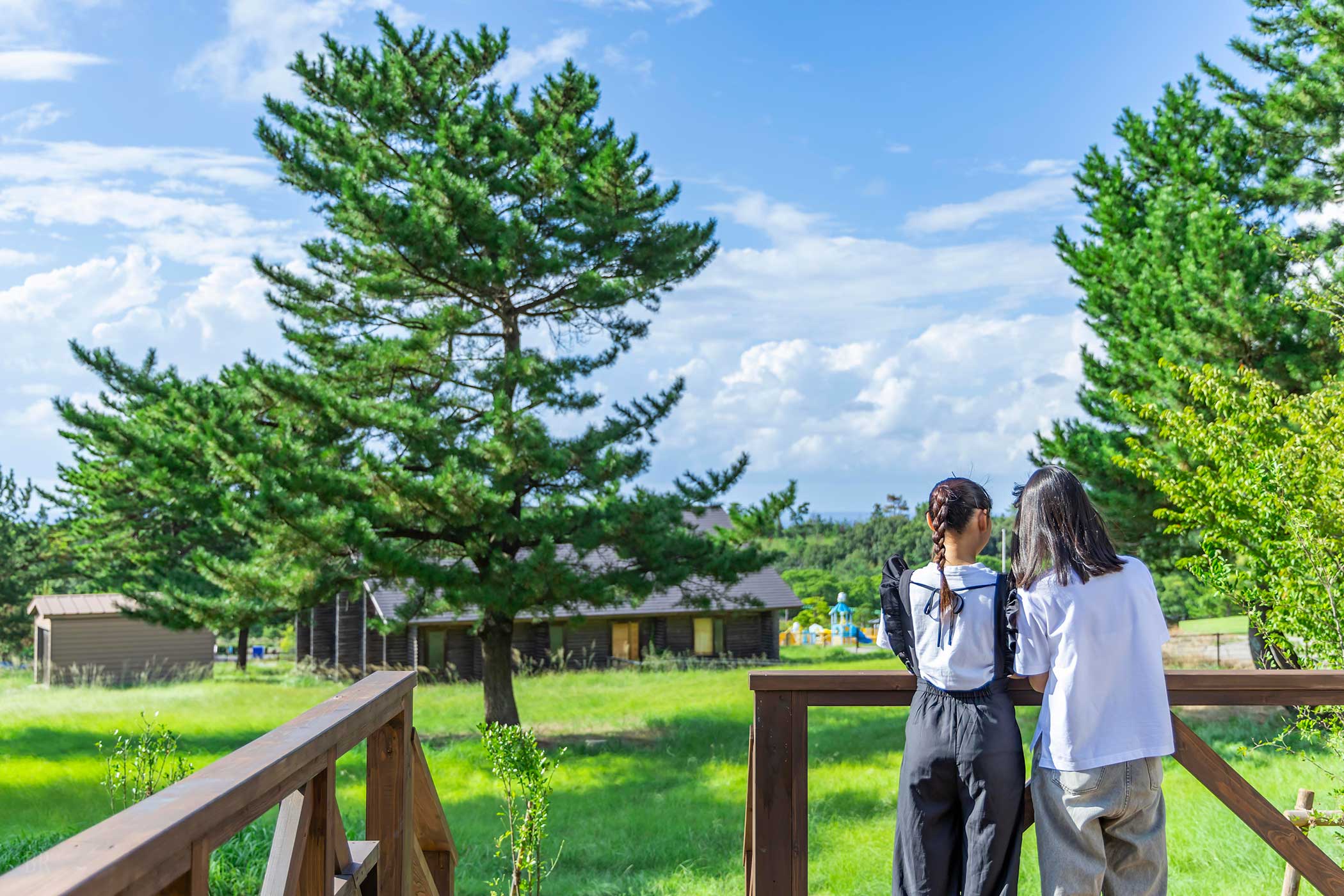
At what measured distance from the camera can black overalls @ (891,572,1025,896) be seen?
2535 millimetres

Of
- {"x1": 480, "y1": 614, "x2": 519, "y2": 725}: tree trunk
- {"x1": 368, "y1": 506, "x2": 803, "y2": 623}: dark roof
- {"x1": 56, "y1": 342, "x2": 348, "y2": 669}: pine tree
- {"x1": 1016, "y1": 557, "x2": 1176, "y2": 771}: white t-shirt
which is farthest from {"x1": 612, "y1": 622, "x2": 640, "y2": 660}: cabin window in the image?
{"x1": 1016, "y1": 557, "x2": 1176, "y2": 771}: white t-shirt

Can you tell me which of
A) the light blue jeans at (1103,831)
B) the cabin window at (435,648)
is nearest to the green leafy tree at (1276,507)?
the light blue jeans at (1103,831)

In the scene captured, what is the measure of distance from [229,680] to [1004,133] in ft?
82.3

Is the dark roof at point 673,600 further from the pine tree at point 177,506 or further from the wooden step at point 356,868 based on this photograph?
the wooden step at point 356,868

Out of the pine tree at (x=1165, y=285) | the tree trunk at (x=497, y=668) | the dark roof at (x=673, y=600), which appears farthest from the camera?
the dark roof at (x=673, y=600)

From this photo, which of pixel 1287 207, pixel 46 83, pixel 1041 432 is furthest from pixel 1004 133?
pixel 46 83

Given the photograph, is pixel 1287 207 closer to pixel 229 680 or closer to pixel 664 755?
pixel 664 755

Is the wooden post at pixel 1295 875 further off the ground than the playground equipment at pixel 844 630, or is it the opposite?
the wooden post at pixel 1295 875

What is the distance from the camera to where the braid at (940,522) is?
8.77ft

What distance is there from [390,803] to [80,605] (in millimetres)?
28849

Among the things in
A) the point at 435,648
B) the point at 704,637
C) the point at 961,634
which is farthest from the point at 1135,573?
the point at 704,637

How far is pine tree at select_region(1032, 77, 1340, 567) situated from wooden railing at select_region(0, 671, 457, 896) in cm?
1162

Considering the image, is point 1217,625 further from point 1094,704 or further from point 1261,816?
point 1094,704

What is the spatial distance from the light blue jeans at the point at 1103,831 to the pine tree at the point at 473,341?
37.1 ft
